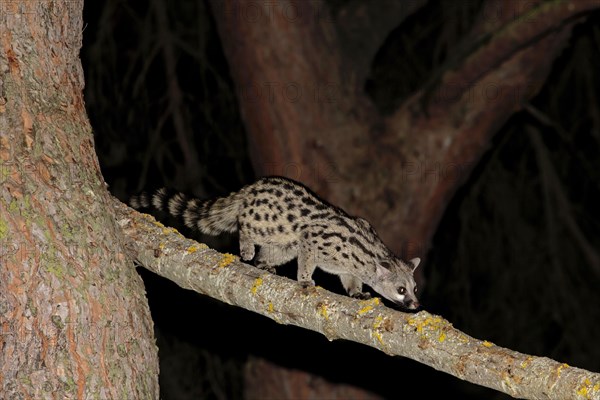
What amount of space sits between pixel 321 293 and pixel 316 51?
3160mm

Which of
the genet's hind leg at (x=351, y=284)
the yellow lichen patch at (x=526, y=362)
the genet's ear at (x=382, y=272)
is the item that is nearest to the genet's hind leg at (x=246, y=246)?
the genet's hind leg at (x=351, y=284)

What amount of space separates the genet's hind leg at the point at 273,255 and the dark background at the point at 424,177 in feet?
2.84

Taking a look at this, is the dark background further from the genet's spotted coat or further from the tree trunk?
the genet's spotted coat

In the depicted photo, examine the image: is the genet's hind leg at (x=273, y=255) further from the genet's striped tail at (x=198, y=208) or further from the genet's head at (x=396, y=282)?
the genet's head at (x=396, y=282)

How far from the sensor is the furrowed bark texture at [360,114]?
236 inches

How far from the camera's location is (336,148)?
620 centimetres

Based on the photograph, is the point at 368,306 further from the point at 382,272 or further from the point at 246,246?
the point at 246,246

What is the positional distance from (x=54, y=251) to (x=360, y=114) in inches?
129

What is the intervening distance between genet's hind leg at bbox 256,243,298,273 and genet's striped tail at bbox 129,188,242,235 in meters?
0.24

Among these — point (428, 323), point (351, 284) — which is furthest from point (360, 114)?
point (428, 323)

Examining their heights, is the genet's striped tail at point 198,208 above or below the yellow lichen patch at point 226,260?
below

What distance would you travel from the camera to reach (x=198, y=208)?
5.12m

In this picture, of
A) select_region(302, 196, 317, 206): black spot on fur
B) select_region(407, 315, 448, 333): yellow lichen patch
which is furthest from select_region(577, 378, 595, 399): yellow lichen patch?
select_region(302, 196, 317, 206): black spot on fur

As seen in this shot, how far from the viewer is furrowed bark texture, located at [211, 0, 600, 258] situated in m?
6.00
